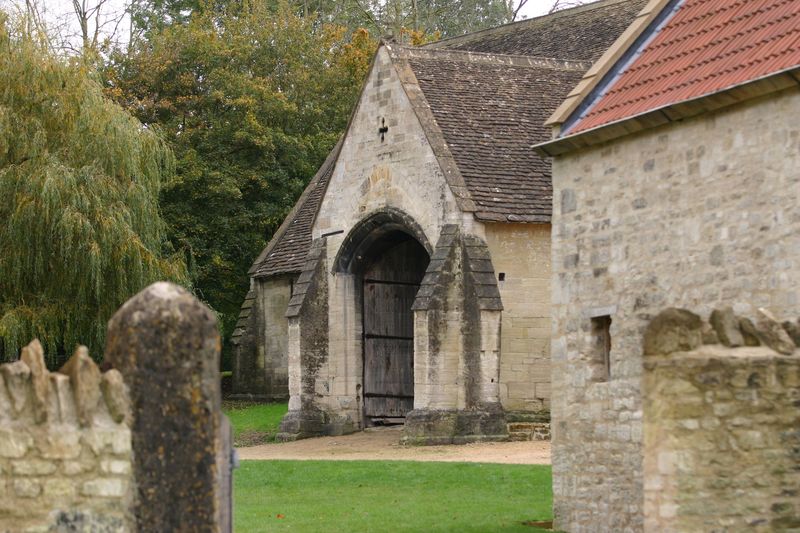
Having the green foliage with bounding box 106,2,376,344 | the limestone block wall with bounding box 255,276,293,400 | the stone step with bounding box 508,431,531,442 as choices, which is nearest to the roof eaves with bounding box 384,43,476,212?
the stone step with bounding box 508,431,531,442

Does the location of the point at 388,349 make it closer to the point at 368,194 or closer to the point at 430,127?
the point at 368,194

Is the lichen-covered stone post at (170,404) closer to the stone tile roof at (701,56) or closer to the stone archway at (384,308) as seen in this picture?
the stone tile roof at (701,56)

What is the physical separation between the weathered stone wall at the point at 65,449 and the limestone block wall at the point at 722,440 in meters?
3.82

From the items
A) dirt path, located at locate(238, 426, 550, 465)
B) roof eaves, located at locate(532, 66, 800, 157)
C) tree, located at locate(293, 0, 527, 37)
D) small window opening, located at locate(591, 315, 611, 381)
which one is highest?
tree, located at locate(293, 0, 527, 37)

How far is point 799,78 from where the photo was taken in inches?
569

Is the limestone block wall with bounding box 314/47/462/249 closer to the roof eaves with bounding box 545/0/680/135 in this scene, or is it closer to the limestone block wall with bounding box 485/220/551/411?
the limestone block wall with bounding box 485/220/551/411

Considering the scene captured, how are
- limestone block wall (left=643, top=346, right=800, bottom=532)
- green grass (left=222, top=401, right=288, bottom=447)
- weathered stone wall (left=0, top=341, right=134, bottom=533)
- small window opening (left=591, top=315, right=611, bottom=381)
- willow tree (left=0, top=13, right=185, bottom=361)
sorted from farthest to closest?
green grass (left=222, top=401, right=288, bottom=447)
willow tree (left=0, top=13, right=185, bottom=361)
small window opening (left=591, top=315, right=611, bottom=381)
limestone block wall (left=643, top=346, right=800, bottom=532)
weathered stone wall (left=0, top=341, right=134, bottom=533)

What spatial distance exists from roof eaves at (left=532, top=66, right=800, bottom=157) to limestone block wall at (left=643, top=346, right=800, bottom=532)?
177 inches

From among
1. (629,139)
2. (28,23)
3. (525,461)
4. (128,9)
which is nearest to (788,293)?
(629,139)

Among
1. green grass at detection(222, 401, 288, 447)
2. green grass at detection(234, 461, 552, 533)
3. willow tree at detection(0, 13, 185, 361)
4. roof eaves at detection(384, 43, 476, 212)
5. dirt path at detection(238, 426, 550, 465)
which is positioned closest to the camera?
green grass at detection(234, 461, 552, 533)

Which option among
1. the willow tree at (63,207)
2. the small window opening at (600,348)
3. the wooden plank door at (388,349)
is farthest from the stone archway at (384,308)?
the small window opening at (600,348)

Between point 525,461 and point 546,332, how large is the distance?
4336 mm

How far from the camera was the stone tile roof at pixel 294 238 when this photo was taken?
117 feet

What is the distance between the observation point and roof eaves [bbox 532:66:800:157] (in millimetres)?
14734
